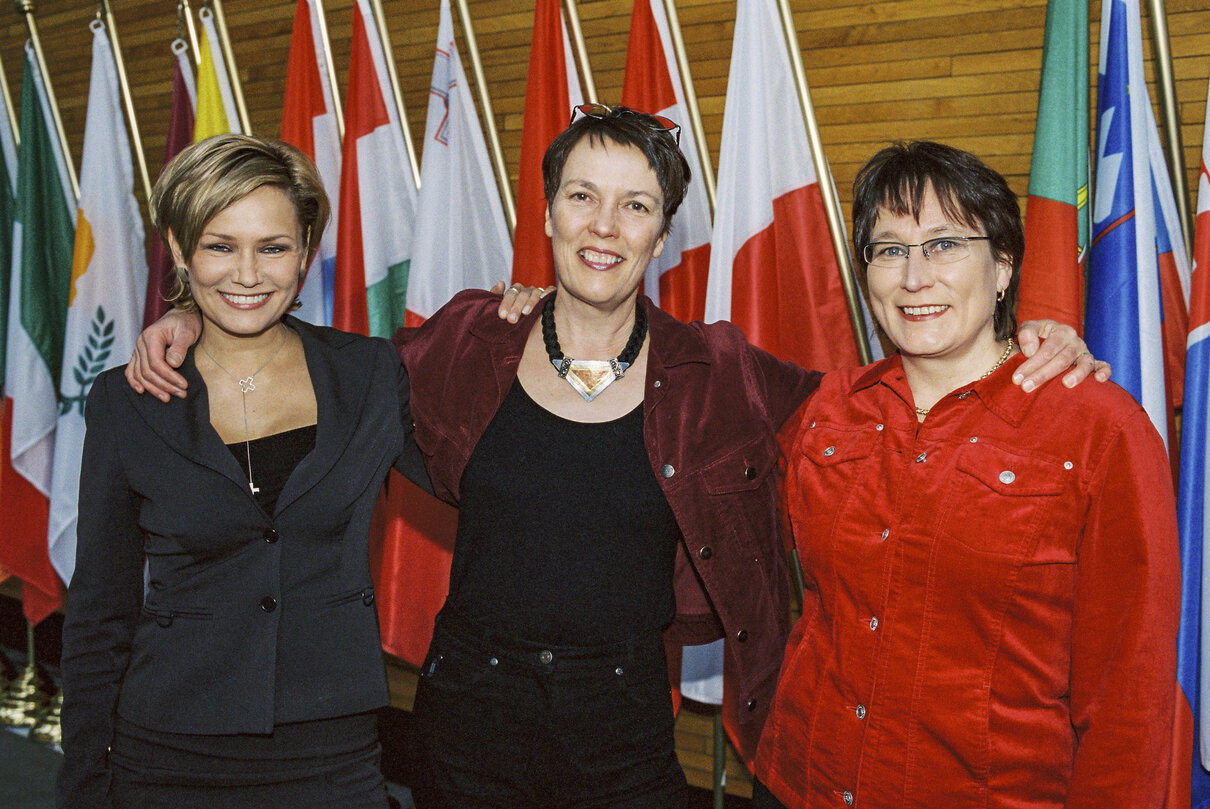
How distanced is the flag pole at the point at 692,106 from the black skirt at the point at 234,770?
1724mm

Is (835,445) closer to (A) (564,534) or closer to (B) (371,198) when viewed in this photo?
(A) (564,534)

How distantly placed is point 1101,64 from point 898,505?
1.47 meters

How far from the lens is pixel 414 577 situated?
2814 millimetres

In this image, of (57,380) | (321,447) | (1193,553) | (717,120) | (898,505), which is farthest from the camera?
(57,380)

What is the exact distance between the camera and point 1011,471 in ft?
4.19

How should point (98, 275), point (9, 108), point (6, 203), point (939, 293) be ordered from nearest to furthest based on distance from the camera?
point (939, 293), point (98, 275), point (6, 203), point (9, 108)

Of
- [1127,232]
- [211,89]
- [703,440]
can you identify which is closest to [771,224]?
[1127,232]

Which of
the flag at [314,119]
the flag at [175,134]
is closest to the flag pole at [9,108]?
the flag at [175,134]

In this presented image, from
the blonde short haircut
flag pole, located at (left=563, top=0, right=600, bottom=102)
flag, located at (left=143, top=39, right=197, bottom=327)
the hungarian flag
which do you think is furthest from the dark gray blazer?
flag, located at (left=143, top=39, right=197, bottom=327)

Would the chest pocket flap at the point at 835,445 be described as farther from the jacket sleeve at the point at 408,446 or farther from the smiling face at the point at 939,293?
the jacket sleeve at the point at 408,446

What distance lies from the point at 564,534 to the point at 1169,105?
1.75 meters

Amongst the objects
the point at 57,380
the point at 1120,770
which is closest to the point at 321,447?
the point at 1120,770

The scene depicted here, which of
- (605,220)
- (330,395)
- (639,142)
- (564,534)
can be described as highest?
(639,142)

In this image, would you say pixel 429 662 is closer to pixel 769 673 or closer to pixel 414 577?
pixel 769 673
